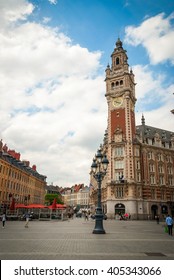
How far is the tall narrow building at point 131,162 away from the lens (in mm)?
57594

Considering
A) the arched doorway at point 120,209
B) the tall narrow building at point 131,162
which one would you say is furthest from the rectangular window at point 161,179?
the arched doorway at point 120,209

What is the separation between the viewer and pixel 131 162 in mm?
58625

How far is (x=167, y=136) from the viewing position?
75.1m

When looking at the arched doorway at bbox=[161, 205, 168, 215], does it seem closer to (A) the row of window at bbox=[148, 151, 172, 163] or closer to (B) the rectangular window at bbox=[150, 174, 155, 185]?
(B) the rectangular window at bbox=[150, 174, 155, 185]

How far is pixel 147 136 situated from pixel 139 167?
12649 millimetres

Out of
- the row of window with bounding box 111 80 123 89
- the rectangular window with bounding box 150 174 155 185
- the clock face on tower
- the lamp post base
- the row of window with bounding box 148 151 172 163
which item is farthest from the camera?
the row of window with bounding box 111 80 123 89

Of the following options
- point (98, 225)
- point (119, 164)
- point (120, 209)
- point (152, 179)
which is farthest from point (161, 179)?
point (98, 225)

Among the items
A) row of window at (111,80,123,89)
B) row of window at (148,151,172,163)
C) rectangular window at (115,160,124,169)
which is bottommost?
rectangular window at (115,160,124,169)

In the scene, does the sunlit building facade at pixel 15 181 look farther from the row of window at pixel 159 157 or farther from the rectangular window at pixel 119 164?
the row of window at pixel 159 157

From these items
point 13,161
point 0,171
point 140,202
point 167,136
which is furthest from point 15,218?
point 167,136

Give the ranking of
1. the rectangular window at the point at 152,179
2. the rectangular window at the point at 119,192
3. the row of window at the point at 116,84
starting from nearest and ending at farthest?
the rectangular window at the point at 119,192, the rectangular window at the point at 152,179, the row of window at the point at 116,84

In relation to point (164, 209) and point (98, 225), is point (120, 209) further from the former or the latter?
point (98, 225)

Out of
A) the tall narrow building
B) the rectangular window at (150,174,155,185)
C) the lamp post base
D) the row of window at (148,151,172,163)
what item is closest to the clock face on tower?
the tall narrow building

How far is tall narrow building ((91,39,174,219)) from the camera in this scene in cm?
5759
